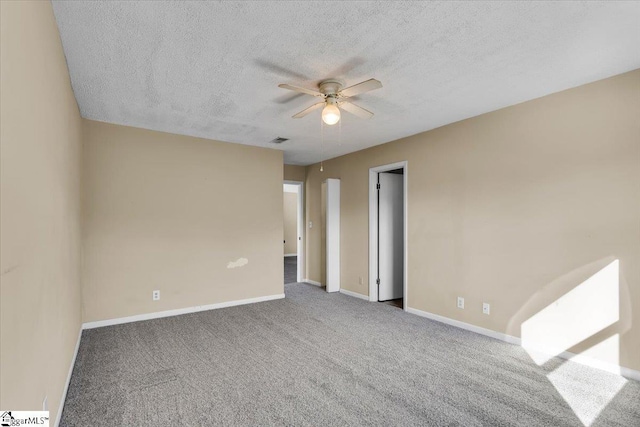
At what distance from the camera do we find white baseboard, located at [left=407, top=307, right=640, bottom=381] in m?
2.60

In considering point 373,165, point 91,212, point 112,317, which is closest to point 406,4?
point 373,165

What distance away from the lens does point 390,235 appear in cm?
529

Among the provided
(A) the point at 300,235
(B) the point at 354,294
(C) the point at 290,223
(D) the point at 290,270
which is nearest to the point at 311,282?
(A) the point at 300,235

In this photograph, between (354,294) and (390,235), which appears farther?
(354,294)

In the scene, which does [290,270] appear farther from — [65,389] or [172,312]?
[65,389]

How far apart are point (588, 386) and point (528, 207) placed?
1579 millimetres

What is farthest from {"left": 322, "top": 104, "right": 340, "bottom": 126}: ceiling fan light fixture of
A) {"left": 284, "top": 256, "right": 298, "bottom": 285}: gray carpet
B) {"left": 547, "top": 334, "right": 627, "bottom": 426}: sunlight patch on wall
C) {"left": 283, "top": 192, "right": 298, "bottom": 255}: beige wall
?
{"left": 283, "top": 192, "right": 298, "bottom": 255}: beige wall

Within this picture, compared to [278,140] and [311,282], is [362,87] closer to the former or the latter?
[278,140]

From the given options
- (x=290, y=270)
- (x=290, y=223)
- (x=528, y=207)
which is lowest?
(x=290, y=270)

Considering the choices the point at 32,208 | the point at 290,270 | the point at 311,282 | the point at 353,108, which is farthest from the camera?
the point at 290,270

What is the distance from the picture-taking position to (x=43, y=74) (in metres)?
1.65

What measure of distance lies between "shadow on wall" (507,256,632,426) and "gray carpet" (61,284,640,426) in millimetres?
31

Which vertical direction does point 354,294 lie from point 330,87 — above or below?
below

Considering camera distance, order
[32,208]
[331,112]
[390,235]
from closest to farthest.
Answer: [32,208] < [331,112] < [390,235]
